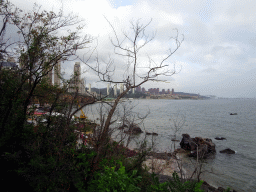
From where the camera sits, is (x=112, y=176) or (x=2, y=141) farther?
(x=2, y=141)

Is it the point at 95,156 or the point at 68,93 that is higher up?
the point at 68,93

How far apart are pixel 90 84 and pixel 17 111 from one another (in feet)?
7.99

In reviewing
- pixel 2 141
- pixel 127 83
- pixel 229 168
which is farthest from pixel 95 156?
pixel 229 168

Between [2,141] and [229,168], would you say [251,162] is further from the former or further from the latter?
[2,141]

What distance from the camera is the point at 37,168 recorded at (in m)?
3.80

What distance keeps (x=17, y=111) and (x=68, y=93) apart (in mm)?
1767

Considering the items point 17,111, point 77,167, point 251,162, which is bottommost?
point 251,162

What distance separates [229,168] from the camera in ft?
51.8

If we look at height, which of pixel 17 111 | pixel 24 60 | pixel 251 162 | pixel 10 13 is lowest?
pixel 251 162

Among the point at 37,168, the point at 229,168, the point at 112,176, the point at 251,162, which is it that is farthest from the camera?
the point at 251,162

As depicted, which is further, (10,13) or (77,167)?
(10,13)

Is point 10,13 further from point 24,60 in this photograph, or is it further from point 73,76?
point 73,76

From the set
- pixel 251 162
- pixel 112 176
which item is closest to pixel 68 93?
pixel 112 176

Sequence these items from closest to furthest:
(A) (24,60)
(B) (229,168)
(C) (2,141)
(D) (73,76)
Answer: (C) (2,141) → (A) (24,60) → (D) (73,76) → (B) (229,168)
